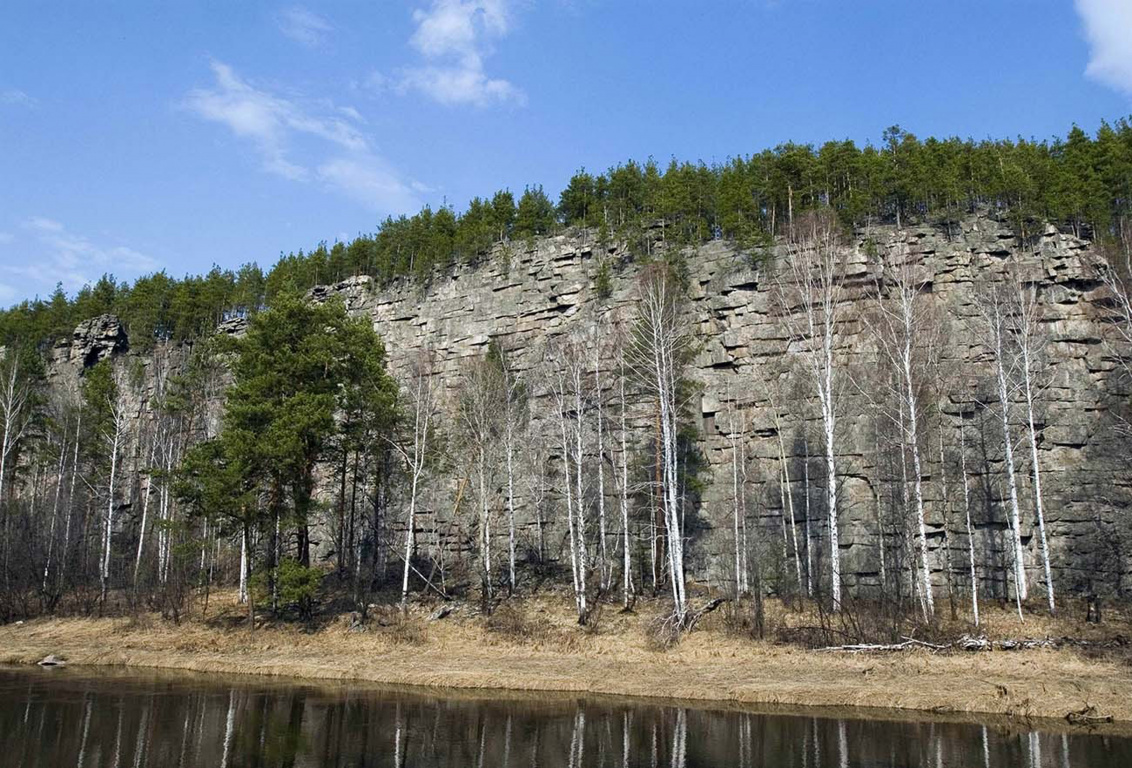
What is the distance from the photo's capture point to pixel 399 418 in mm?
34531

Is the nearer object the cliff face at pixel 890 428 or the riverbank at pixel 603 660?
the riverbank at pixel 603 660

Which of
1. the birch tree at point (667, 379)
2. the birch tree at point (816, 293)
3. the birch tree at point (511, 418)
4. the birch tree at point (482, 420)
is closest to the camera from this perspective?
the birch tree at point (667, 379)

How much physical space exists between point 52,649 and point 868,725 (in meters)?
28.7

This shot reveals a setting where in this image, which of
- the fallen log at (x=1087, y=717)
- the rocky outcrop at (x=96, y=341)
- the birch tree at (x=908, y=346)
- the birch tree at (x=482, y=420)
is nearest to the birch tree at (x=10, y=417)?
the rocky outcrop at (x=96, y=341)

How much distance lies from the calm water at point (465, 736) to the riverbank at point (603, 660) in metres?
2.01

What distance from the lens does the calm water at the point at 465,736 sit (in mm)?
13695

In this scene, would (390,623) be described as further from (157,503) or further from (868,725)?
(157,503)

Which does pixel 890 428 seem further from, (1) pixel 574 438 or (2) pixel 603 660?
(2) pixel 603 660

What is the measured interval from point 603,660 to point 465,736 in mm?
9987

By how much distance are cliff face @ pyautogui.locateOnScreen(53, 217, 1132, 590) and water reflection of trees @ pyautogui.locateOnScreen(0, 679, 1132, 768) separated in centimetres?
1642

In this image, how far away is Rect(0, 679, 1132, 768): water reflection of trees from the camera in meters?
13.7

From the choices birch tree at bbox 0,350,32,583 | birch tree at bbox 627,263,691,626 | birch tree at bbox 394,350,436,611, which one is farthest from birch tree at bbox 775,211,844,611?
birch tree at bbox 0,350,32,583

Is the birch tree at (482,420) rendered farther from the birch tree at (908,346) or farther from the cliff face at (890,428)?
the birch tree at (908,346)

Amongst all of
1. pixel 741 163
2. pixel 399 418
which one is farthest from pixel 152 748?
pixel 741 163
